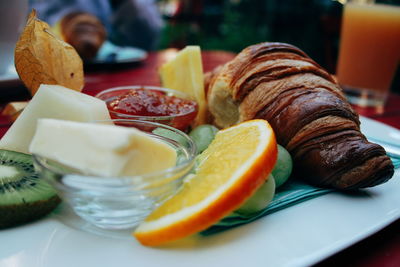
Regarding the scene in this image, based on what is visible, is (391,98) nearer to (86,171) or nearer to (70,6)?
(86,171)

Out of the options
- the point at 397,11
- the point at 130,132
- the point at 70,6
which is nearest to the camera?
the point at 130,132

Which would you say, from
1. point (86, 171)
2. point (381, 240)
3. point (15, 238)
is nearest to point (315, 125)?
point (381, 240)

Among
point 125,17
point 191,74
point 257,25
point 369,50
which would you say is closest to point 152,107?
point 191,74

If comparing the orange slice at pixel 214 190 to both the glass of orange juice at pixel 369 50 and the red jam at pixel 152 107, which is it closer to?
the red jam at pixel 152 107

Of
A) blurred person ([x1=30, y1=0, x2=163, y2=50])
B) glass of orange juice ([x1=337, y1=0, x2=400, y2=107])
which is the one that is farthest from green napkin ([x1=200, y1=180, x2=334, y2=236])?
blurred person ([x1=30, y1=0, x2=163, y2=50])

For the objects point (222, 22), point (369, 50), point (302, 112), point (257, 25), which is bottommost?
point (222, 22)

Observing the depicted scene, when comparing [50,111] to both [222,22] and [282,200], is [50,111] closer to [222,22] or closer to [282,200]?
[282,200]
